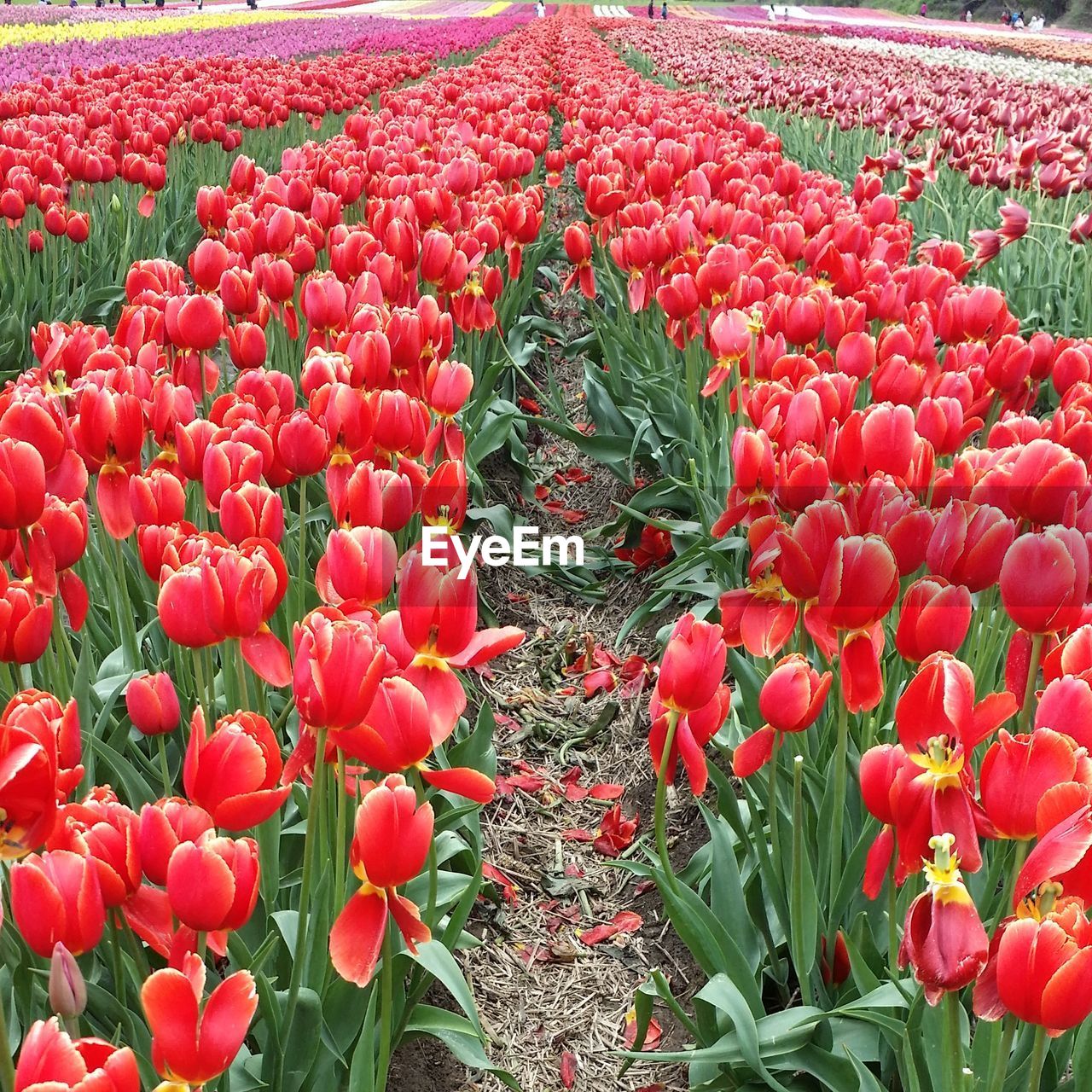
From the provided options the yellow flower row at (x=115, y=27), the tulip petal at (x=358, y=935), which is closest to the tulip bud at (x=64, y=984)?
the tulip petal at (x=358, y=935)

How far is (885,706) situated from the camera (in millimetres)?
2281

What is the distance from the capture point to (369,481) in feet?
5.96

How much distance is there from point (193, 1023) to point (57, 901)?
7.0 inches

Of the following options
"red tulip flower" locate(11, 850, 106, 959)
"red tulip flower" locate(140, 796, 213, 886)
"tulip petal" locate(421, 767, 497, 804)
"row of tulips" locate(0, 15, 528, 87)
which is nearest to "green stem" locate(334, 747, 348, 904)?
"tulip petal" locate(421, 767, 497, 804)

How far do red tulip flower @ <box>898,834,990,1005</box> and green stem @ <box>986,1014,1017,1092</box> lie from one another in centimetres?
18

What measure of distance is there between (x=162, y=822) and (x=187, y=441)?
3.46 feet

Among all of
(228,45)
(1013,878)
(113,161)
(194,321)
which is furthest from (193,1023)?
(228,45)

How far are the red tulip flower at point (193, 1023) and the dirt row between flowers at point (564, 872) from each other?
0.94 meters

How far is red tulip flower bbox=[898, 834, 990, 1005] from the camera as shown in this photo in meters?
1.04

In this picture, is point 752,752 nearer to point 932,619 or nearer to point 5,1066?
point 932,619

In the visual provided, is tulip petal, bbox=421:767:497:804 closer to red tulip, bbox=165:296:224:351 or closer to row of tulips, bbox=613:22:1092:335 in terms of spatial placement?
red tulip, bbox=165:296:224:351

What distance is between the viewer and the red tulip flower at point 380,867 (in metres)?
1.16

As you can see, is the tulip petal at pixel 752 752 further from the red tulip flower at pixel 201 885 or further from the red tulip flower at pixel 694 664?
the red tulip flower at pixel 201 885

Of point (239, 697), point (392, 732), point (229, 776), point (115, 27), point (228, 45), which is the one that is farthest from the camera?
point (115, 27)
